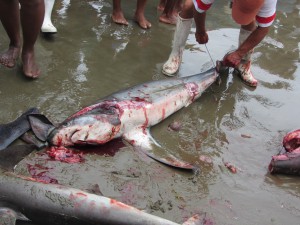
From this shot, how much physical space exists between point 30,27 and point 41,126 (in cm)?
111

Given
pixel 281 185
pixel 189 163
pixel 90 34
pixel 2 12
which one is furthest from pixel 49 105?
pixel 281 185

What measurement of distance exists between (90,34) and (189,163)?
2659 millimetres

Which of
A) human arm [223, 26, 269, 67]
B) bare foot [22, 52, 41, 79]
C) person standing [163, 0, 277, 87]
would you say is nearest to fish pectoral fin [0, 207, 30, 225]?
bare foot [22, 52, 41, 79]

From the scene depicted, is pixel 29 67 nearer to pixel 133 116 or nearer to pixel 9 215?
pixel 133 116

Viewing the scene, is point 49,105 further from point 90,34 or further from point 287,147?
point 287,147

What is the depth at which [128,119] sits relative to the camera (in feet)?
11.4

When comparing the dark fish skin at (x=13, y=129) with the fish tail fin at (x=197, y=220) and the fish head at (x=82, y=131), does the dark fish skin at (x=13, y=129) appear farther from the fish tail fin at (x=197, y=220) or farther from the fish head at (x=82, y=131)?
the fish tail fin at (x=197, y=220)

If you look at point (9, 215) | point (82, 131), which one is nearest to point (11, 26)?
point (82, 131)

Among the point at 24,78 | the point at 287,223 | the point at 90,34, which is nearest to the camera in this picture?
the point at 287,223

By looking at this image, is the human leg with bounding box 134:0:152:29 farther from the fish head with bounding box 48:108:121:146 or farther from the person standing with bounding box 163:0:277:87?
the fish head with bounding box 48:108:121:146

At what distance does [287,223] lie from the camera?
2.88 metres

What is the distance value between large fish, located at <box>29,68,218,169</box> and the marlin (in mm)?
717

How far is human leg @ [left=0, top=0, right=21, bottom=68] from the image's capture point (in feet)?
12.4

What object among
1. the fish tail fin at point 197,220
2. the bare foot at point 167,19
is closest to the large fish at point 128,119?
the fish tail fin at point 197,220
